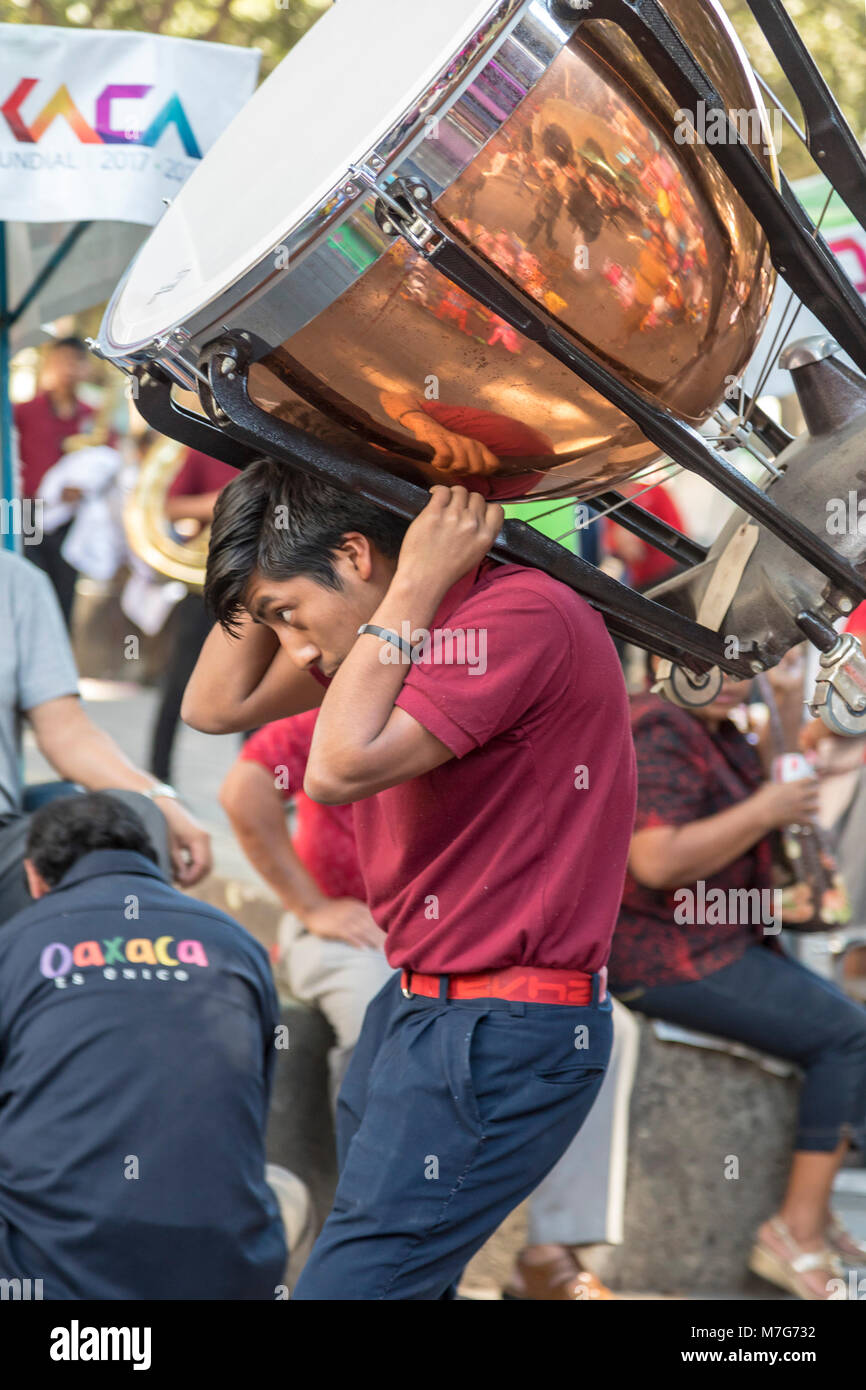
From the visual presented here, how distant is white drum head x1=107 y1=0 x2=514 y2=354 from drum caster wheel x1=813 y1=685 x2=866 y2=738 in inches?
32.1

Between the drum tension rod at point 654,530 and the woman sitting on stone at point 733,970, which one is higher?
the drum tension rod at point 654,530

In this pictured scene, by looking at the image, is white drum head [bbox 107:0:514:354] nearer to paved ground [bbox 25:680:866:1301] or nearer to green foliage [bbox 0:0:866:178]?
paved ground [bbox 25:680:866:1301]

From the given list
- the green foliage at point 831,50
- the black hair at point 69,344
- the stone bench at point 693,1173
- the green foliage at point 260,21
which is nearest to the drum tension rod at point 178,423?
the stone bench at point 693,1173

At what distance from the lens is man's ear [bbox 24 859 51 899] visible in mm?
2748

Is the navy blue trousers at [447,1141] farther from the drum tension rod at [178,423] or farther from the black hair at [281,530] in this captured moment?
the drum tension rod at [178,423]

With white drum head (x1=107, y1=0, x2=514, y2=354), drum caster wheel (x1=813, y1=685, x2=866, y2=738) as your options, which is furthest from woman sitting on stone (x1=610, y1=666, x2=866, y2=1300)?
white drum head (x1=107, y1=0, x2=514, y2=354)

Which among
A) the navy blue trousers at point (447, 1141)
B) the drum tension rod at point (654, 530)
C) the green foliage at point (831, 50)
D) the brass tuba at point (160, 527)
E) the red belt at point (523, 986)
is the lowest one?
the navy blue trousers at point (447, 1141)

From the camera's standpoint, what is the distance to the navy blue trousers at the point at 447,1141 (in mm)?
1772

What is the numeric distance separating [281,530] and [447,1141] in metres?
0.79

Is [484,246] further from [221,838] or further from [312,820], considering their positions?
[221,838]

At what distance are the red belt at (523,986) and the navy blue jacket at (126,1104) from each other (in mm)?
810

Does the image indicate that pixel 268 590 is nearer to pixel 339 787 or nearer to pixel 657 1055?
pixel 339 787

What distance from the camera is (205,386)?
154cm
